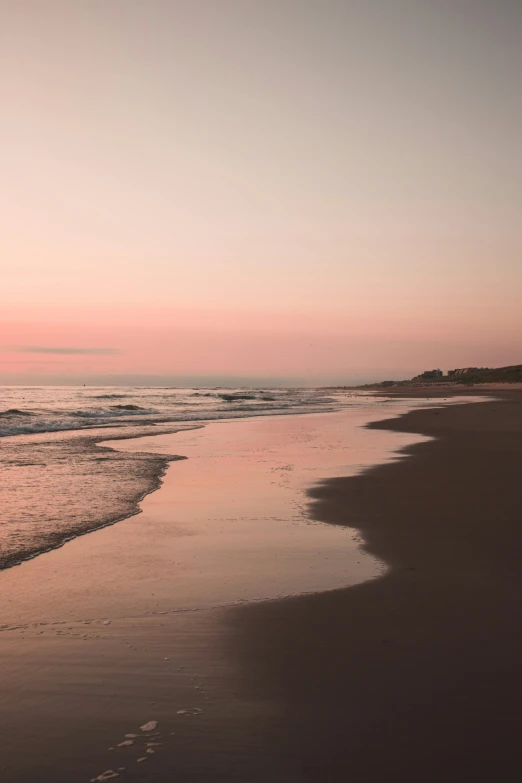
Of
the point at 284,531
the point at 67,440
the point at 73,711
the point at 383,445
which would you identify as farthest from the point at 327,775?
the point at 67,440

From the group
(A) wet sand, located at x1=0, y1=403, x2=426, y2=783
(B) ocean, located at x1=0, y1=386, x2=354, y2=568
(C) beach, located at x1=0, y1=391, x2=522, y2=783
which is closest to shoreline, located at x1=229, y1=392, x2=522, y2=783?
(C) beach, located at x1=0, y1=391, x2=522, y2=783

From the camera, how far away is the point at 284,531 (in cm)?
841

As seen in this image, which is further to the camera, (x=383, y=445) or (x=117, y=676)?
(x=383, y=445)

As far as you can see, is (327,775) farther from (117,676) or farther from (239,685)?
(117,676)

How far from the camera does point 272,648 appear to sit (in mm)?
4652

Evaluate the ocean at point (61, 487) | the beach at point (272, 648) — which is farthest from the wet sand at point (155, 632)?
the ocean at point (61, 487)

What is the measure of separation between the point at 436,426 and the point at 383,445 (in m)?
8.17

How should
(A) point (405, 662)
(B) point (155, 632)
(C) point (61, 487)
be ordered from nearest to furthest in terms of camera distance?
(A) point (405, 662)
(B) point (155, 632)
(C) point (61, 487)

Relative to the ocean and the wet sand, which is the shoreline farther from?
the ocean

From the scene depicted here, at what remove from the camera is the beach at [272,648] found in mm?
3287

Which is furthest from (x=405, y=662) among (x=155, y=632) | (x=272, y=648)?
(x=155, y=632)

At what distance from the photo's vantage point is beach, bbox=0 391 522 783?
10.8ft

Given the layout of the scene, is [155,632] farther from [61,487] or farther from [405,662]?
[61,487]

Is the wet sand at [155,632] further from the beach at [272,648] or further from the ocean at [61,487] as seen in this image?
the ocean at [61,487]
